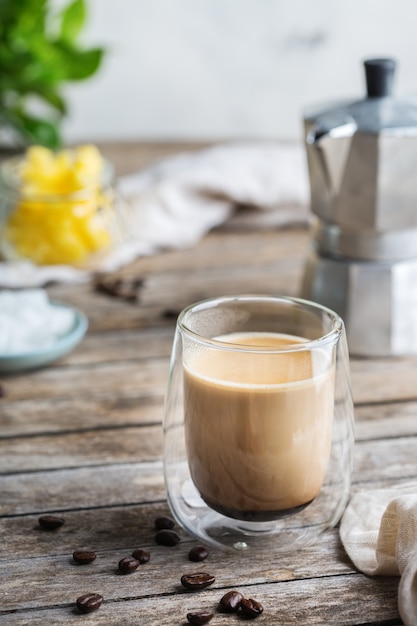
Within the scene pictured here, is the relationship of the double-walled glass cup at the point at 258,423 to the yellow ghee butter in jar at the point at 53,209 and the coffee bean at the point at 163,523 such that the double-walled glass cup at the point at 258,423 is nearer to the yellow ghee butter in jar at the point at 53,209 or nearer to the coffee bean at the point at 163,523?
the coffee bean at the point at 163,523

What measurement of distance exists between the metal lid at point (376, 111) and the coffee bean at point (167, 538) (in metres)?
0.60

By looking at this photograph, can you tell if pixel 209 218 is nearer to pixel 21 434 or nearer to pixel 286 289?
pixel 286 289

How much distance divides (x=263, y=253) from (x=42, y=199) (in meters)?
0.41

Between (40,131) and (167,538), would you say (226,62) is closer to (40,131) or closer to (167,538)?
(40,131)

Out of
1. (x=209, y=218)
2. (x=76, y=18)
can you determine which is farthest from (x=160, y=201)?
(x=76, y=18)

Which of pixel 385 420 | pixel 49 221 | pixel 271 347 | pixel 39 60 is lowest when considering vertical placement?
pixel 385 420

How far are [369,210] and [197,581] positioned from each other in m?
0.62

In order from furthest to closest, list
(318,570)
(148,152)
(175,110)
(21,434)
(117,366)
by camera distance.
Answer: (175,110) → (148,152) → (117,366) → (21,434) → (318,570)

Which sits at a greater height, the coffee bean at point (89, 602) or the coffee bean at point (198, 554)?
the coffee bean at point (89, 602)

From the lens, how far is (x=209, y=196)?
70.9 inches

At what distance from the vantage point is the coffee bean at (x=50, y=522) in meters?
0.83

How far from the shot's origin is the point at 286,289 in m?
1.48

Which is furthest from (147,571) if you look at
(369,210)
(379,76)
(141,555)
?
(379,76)

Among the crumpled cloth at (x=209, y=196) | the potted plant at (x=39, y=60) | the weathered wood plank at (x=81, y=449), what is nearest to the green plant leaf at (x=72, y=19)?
the potted plant at (x=39, y=60)
